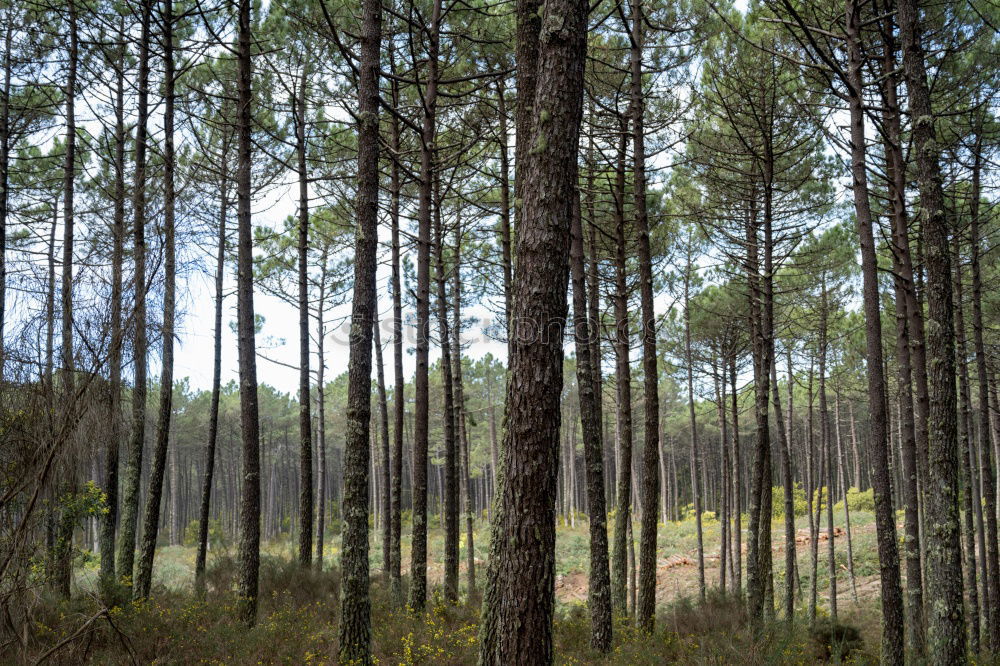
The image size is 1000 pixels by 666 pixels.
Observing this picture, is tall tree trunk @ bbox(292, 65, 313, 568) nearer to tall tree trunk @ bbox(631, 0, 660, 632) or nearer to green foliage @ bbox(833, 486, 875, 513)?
tall tree trunk @ bbox(631, 0, 660, 632)

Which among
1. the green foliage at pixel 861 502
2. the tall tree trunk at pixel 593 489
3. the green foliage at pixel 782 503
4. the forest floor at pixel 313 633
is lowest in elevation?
the green foliage at pixel 782 503

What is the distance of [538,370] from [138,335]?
3345 millimetres

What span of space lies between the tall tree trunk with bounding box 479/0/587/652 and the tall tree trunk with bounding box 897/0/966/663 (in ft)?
13.9

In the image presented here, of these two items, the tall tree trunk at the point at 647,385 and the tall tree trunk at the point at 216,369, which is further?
the tall tree trunk at the point at 216,369

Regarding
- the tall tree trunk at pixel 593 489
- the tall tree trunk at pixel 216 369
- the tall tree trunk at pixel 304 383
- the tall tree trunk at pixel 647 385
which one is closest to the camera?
the tall tree trunk at pixel 593 489

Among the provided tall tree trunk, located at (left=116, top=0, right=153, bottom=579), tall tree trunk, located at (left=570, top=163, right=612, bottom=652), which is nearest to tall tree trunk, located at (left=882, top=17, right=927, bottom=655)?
tall tree trunk, located at (left=570, top=163, right=612, bottom=652)

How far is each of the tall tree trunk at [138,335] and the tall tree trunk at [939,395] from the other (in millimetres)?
7090

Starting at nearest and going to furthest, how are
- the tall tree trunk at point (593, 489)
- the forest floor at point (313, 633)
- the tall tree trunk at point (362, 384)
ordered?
the tall tree trunk at point (362, 384) < the forest floor at point (313, 633) < the tall tree trunk at point (593, 489)

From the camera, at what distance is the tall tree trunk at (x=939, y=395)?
5898mm

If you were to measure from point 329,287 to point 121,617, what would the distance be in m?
12.1

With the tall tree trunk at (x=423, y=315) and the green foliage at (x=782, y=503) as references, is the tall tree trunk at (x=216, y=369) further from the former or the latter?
the green foliage at (x=782, y=503)

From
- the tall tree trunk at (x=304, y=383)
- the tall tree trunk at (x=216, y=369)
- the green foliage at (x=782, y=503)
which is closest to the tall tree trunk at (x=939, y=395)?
the tall tree trunk at (x=304, y=383)

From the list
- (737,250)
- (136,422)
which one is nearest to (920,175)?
(737,250)

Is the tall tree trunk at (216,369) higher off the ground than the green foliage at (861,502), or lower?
higher
